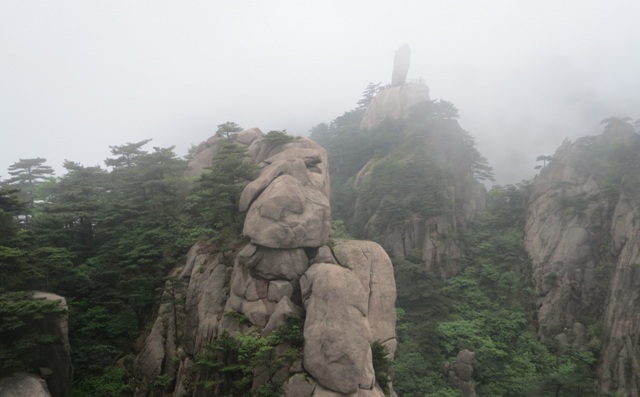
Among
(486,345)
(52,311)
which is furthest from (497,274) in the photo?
(52,311)

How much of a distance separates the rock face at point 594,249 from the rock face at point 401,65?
2520 centimetres

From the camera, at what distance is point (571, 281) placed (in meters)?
28.0

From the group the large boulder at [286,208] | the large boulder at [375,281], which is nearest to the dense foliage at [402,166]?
the large boulder at [375,281]

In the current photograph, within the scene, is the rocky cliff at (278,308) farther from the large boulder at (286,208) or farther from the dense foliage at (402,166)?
the dense foliage at (402,166)

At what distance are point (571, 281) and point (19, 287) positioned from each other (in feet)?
115

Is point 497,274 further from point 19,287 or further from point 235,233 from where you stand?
point 19,287

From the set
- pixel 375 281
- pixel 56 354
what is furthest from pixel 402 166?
pixel 56 354

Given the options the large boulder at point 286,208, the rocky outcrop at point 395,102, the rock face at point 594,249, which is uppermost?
the rocky outcrop at point 395,102

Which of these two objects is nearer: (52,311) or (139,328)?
(52,311)

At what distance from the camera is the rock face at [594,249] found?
2319 cm

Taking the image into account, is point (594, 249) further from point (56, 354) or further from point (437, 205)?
point (56, 354)

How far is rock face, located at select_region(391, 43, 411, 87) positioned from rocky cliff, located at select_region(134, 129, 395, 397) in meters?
38.2

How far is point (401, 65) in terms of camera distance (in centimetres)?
5328

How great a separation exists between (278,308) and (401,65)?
47732 millimetres
